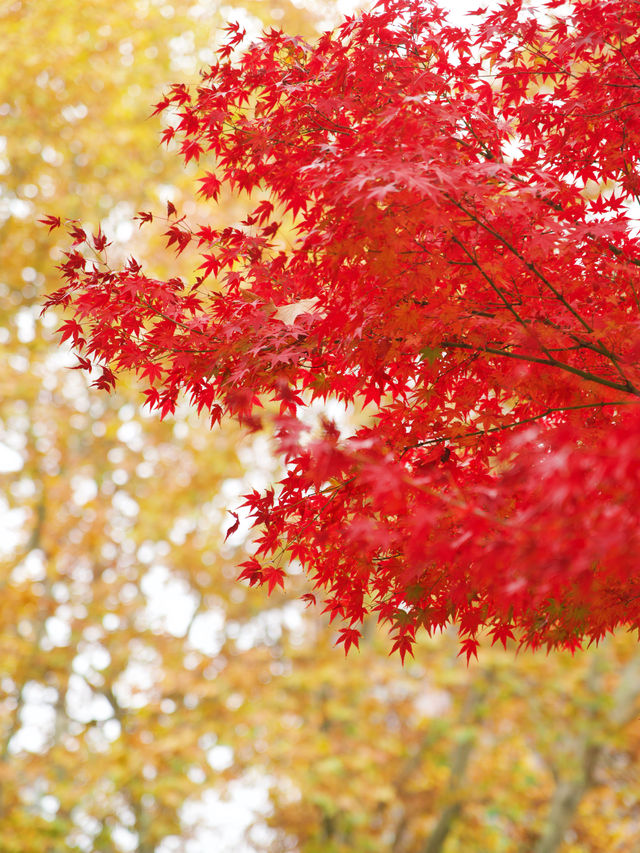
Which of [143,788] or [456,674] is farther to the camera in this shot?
[456,674]

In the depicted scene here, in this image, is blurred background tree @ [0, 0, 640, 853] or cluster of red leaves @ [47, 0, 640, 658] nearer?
cluster of red leaves @ [47, 0, 640, 658]

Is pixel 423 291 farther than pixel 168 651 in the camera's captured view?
No

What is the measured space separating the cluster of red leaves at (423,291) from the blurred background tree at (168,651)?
4.95 meters

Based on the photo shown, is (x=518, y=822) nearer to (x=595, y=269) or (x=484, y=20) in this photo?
(x=595, y=269)

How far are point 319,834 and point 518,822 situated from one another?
2.39 meters

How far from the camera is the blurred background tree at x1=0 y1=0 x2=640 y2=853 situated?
733 centimetres

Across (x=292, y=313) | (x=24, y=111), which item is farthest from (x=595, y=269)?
(x=24, y=111)

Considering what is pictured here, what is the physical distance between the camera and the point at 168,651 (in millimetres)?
7551

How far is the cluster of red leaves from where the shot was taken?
2424mm

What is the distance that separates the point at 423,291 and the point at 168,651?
19.8ft

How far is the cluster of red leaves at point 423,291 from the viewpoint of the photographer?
2.42 meters

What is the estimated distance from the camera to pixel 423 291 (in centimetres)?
253

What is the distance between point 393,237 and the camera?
2314 mm

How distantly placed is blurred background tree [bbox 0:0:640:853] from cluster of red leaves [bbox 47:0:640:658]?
4.95 meters
